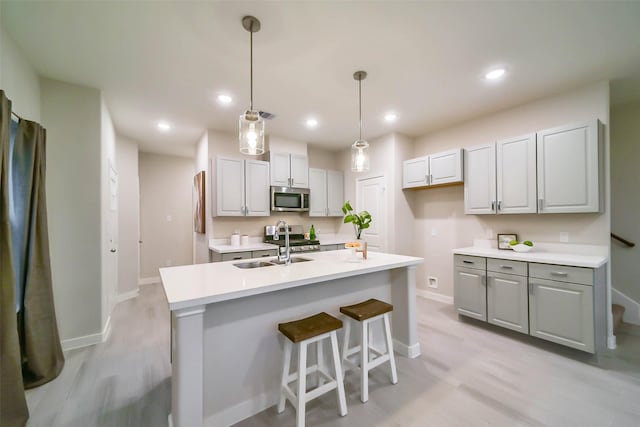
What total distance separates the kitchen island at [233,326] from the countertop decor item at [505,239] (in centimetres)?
194

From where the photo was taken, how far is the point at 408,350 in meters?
2.38

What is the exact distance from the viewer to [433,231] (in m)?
4.10

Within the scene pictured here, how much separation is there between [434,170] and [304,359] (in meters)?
3.13

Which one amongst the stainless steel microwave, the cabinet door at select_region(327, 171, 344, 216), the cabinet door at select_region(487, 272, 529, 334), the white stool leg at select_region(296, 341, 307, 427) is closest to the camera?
the white stool leg at select_region(296, 341, 307, 427)

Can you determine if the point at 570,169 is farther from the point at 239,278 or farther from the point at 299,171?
the point at 299,171

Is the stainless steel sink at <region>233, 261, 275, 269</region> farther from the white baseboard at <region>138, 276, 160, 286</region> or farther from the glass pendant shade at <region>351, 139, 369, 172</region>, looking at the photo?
the white baseboard at <region>138, 276, 160, 286</region>

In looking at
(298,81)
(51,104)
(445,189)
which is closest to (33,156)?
(51,104)

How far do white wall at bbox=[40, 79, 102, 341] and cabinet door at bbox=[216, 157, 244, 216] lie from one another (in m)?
1.35

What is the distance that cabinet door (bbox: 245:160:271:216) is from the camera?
397 centimetres

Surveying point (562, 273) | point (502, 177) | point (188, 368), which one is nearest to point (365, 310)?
point (188, 368)

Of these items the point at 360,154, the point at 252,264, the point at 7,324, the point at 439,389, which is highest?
the point at 360,154

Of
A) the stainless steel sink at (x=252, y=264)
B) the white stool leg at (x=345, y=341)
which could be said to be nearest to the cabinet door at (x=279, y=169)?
the stainless steel sink at (x=252, y=264)

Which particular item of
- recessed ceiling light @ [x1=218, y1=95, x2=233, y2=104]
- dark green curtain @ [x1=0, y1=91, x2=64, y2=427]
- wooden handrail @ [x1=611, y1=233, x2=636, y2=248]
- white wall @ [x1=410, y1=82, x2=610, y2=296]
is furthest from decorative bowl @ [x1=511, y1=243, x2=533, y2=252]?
dark green curtain @ [x1=0, y1=91, x2=64, y2=427]

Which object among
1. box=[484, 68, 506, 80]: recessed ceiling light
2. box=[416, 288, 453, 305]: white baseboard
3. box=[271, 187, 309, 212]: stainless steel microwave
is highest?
box=[484, 68, 506, 80]: recessed ceiling light
